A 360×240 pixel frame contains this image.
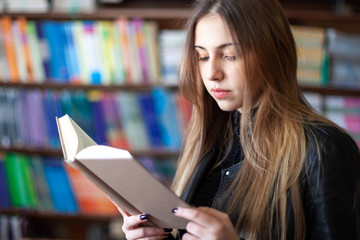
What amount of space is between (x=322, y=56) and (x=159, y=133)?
3.09 ft

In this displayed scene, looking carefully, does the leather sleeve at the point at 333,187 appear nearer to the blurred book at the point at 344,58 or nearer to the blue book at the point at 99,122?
the blurred book at the point at 344,58

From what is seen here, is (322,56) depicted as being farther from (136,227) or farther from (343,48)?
(136,227)

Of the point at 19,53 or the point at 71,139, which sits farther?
the point at 19,53

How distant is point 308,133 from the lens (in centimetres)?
87

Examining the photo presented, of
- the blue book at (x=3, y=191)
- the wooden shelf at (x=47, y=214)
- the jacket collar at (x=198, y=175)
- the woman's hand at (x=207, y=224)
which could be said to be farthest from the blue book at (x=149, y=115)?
the woman's hand at (x=207, y=224)

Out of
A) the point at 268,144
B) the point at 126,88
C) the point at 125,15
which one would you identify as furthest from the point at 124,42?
the point at 268,144

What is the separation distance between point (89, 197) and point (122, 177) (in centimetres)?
155

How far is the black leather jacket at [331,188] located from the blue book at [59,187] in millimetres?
1610

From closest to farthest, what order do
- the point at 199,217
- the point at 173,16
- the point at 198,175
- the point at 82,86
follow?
the point at 199,217 → the point at 198,175 → the point at 173,16 → the point at 82,86

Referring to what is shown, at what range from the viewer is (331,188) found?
811 mm

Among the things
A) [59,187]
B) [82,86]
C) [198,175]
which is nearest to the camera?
[198,175]

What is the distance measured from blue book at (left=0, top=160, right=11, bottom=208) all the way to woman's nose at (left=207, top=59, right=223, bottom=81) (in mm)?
1715

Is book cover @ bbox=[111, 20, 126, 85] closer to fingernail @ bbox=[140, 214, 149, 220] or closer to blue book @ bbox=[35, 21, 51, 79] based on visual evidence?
blue book @ bbox=[35, 21, 51, 79]

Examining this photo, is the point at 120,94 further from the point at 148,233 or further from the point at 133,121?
the point at 148,233
